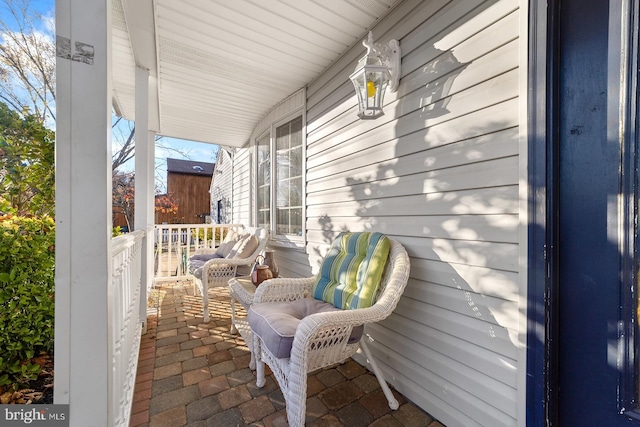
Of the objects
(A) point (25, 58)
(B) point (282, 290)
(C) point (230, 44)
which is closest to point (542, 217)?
(B) point (282, 290)

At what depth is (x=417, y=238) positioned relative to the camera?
197 cm

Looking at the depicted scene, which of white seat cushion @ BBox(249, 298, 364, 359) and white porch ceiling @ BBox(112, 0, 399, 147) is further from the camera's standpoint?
white porch ceiling @ BBox(112, 0, 399, 147)

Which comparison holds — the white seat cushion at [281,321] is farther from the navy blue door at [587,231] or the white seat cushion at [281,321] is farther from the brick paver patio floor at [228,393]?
the navy blue door at [587,231]

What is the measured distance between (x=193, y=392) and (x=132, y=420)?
1.20 ft

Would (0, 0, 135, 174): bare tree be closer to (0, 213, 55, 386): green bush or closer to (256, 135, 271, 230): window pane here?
(0, 213, 55, 386): green bush

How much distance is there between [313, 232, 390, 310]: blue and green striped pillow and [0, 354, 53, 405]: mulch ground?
174 centimetres

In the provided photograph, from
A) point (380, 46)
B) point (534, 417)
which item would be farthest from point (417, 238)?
point (380, 46)

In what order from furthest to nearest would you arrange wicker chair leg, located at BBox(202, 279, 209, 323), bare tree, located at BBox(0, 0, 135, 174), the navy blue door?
wicker chair leg, located at BBox(202, 279, 209, 323)
bare tree, located at BBox(0, 0, 135, 174)
the navy blue door

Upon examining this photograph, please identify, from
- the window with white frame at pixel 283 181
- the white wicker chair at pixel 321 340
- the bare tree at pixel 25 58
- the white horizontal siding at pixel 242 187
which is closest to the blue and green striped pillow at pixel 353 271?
the white wicker chair at pixel 321 340

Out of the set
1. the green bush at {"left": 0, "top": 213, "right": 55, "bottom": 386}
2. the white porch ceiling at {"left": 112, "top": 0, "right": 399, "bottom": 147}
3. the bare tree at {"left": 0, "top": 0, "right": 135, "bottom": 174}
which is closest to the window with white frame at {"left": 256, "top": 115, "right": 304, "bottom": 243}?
the white porch ceiling at {"left": 112, "top": 0, "right": 399, "bottom": 147}

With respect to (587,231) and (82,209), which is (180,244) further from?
(587,231)

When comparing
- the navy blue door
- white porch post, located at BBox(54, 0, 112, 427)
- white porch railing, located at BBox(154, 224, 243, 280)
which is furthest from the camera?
white porch railing, located at BBox(154, 224, 243, 280)

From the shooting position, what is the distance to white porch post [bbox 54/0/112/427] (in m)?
1.00

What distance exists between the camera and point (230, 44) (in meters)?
2.65
